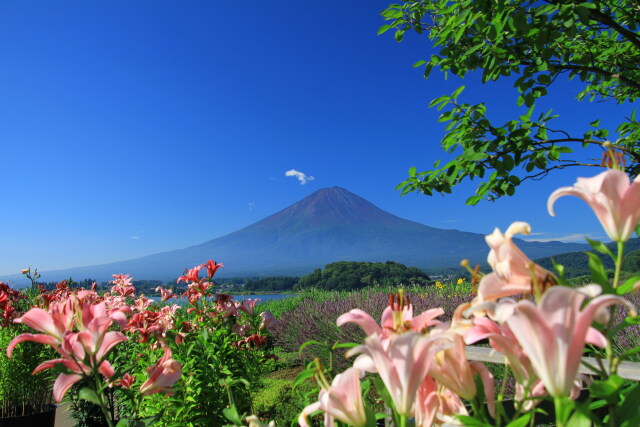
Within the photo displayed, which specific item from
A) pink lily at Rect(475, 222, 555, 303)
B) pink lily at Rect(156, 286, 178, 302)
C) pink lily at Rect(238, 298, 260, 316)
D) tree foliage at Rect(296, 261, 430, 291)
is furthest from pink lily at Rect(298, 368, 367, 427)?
tree foliage at Rect(296, 261, 430, 291)

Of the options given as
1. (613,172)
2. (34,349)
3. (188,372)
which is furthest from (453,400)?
(34,349)

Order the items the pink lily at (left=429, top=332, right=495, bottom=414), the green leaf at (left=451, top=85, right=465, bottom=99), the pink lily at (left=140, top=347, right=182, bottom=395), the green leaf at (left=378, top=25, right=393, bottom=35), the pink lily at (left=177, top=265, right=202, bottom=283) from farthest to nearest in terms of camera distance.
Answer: the green leaf at (left=378, top=25, right=393, bottom=35)
the green leaf at (left=451, top=85, right=465, bottom=99)
the pink lily at (left=177, top=265, right=202, bottom=283)
the pink lily at (left=140, top=347, right=182, bottom=395)
the pink lily at (left=429, top=332, right=495, bottom=414)

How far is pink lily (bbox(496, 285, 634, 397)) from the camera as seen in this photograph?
15.8 inches

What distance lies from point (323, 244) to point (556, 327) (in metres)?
176

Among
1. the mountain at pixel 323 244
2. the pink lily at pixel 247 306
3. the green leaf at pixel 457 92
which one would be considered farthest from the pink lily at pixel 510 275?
the mountain at pixel 323 244

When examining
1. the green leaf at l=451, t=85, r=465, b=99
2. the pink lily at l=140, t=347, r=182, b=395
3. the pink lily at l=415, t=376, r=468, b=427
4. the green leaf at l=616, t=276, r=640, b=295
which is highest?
the green leaf at l=451, t=85, r=465, b=99

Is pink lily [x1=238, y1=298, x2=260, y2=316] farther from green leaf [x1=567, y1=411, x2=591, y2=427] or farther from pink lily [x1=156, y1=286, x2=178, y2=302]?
green leaf [x1=567, y1=411, x2=591, y2=427]

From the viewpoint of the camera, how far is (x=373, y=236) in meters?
190

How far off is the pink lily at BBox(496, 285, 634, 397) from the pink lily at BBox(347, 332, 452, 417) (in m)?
0.09

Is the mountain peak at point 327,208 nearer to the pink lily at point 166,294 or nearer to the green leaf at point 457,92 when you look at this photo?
the green leaf at point 457,92

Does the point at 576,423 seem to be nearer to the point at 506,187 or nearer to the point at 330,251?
the point at 506,187

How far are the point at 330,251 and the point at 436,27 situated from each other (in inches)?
6654

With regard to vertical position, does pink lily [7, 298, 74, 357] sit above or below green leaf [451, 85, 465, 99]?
below

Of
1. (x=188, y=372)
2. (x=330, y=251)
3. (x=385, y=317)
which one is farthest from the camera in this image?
(x=330, y=251)
